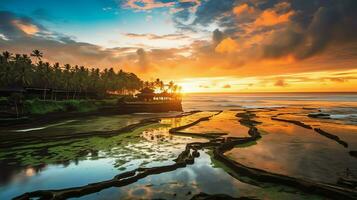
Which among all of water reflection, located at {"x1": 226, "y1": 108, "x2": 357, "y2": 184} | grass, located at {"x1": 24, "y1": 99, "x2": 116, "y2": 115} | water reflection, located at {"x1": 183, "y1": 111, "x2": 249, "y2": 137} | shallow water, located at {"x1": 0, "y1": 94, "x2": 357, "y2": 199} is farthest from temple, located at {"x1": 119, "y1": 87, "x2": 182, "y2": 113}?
water reflection, located at {"x1": 226, "y1": 108, "x2": 357, "y2": 184}

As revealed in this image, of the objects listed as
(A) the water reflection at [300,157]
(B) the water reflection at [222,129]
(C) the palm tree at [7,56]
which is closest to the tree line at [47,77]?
(C) the palm tree at [7,56]

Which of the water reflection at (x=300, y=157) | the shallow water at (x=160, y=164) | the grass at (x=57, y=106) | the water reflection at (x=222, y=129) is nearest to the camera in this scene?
the shallow water at (x=160, y=164)

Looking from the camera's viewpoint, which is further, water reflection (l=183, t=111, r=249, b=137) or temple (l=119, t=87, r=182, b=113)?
temple (l=119, t=87, r=182, b=113)

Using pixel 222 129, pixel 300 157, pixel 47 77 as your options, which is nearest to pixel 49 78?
pixel 47 77

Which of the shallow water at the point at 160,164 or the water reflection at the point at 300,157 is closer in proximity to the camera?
the shallow water at the point at 160,164

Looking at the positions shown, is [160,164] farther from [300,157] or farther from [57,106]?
[57,106]

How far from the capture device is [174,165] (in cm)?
1922

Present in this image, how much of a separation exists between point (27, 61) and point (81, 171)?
89094 mm

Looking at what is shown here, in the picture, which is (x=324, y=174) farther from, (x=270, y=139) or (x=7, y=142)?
(x=7, y=142)

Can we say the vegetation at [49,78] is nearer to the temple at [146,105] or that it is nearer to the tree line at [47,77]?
the tree line at [47,77]

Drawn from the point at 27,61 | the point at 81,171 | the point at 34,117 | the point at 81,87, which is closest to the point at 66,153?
the point at 81,171

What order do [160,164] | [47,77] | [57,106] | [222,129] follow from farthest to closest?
[47,77] < [57,106] < [222,129] < [160,164]

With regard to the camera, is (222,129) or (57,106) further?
(57,106)

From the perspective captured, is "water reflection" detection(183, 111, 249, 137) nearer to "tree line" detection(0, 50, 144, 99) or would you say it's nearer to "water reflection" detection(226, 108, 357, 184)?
"water reflection" detection(226, 108, 357, 184)
